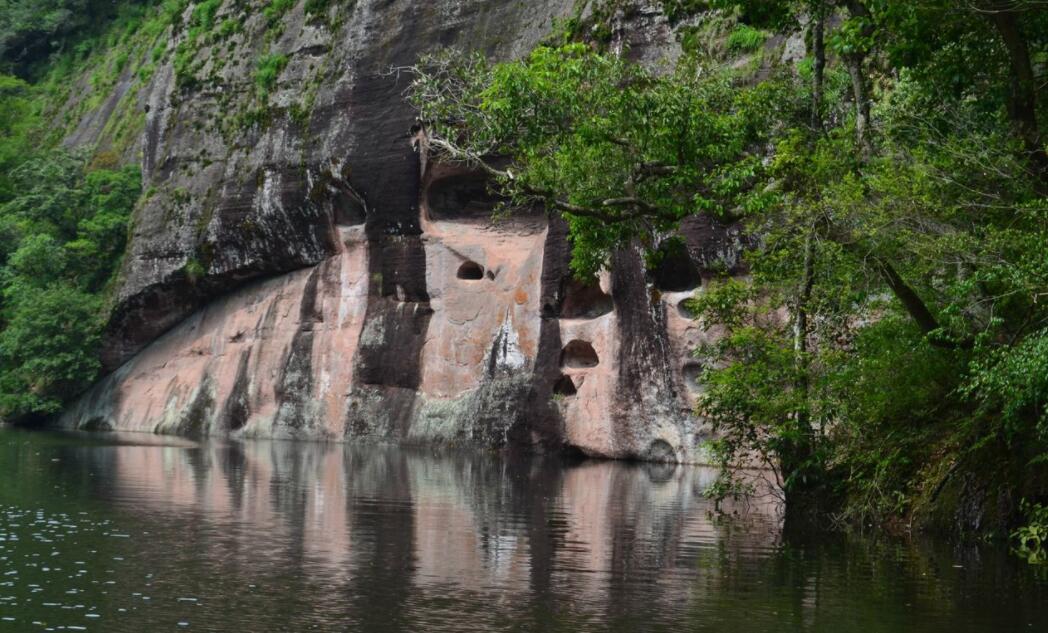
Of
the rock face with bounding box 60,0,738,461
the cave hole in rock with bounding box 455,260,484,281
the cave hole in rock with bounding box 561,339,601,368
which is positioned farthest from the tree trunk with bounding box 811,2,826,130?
the cave hole in rock with bounding box 455,260,484,281

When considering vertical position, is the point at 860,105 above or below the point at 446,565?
above

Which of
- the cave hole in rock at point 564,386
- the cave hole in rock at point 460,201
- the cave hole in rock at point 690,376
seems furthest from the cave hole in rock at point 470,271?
the cave hole in rock at point 690,376

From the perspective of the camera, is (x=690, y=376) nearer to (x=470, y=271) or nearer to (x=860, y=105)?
(x=470, y=271)

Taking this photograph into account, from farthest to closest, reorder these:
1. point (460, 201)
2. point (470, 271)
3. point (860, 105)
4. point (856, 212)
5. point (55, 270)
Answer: point (55, 270) < point (460, 201) < point (470, 271) < point (860, 105) < point (856, 212)

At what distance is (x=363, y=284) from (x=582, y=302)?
777 centimetres

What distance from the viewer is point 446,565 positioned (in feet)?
47.4

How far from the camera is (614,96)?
20141mm

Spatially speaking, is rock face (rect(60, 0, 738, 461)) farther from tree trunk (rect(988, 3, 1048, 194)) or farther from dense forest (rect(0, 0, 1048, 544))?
tree trunk (rect(988, 3, 1048, 194))

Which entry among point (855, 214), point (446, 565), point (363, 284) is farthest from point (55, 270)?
point (855, 214)

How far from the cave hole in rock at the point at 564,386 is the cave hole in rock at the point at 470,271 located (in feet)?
16.3

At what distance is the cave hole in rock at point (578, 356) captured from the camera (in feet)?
117

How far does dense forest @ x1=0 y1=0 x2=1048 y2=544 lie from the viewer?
15844 millimetres

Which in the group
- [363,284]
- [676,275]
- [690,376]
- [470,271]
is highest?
[470,271]

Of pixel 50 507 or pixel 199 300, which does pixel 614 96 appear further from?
pixel 199 300
